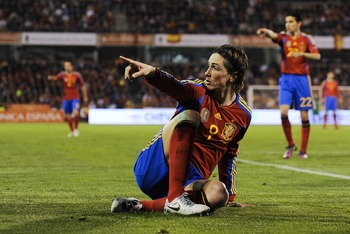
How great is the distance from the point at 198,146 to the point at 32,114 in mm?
33142

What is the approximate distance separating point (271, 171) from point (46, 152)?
17.6 ft

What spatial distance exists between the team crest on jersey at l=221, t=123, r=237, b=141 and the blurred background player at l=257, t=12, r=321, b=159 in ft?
24.8

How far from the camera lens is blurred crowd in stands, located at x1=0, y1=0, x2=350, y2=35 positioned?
43.6 metres

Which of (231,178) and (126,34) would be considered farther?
(126,34)

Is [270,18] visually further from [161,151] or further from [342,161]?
[161,151]

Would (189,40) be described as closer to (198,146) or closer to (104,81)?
(104,81)

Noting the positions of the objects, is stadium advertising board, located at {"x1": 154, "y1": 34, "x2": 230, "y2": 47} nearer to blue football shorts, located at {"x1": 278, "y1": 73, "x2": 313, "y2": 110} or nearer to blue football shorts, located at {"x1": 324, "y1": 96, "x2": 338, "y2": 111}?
blue football shorts, located at {"x1": 324, "y1": 96, "x2": 338, "y2": 111}

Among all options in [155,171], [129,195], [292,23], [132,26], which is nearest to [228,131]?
[155,171]

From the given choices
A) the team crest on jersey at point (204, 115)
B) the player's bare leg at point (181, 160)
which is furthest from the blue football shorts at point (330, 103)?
the player's bare leg at point (181, 160)

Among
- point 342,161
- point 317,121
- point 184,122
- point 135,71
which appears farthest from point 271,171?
point 317,121

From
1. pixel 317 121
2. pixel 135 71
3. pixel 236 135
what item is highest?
pixel 135 71

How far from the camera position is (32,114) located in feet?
126

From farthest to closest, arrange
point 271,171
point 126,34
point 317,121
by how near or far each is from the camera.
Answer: point 126,34
point 317,121
point 271,171

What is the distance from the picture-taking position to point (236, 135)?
6.06 metres
